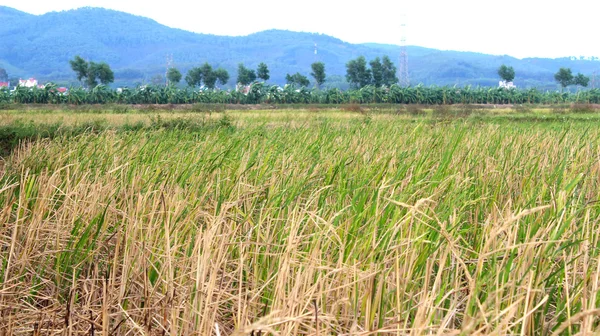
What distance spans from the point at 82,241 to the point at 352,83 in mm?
78834

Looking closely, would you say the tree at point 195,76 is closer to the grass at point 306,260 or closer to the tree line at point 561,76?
the tree line at point 561,76

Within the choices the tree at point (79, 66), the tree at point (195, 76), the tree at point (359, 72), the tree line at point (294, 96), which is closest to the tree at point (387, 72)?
the tree at point (359, 72)

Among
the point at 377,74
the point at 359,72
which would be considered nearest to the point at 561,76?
the point at 377,74

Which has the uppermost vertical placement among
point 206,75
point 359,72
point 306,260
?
point 306,260

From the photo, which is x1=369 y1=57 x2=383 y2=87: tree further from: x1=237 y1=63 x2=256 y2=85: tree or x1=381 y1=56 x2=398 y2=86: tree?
x1=237 y1=63 x2=256 y2=85: tree

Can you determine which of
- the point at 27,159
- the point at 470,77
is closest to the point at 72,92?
the point at 27,159

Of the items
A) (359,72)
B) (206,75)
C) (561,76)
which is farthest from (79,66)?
(561,76)

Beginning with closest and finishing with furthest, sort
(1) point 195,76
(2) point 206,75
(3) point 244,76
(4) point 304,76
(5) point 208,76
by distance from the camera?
(5) point 208,76 → (2) point 206,75 → (4) point 304,76 → (3) point 244,76 → (1) point 195,76

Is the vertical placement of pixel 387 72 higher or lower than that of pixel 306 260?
lower

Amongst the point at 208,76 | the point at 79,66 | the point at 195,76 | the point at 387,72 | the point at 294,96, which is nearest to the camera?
the point at 294,96

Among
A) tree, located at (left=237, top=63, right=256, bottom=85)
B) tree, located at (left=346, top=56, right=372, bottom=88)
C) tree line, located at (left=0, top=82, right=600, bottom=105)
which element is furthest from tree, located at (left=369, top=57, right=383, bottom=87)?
tree line, located at (left=0, top=82, right=600, bottom=105)

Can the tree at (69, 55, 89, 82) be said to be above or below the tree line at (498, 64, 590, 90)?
above

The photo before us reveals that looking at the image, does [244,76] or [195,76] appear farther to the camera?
[195,76]

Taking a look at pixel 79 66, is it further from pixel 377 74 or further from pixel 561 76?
pixel 561 76
